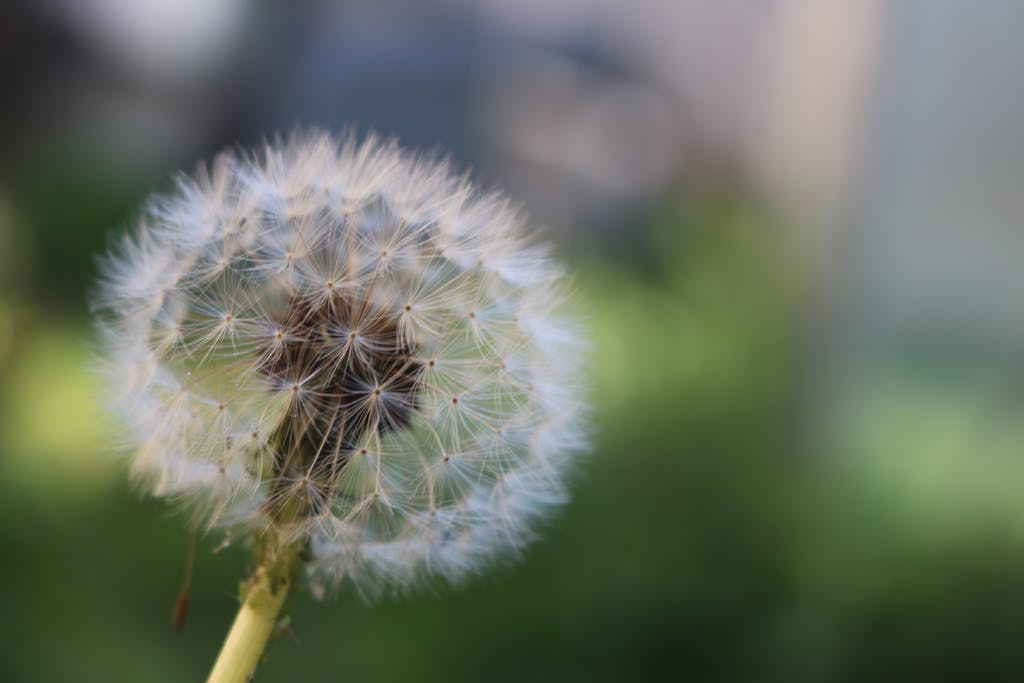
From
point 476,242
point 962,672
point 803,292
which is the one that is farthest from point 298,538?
point 803,292

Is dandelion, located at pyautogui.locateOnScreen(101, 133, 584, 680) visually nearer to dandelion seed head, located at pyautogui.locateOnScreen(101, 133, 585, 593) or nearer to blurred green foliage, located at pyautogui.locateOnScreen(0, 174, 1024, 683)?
dandelion seed head, located at pyautogui.locateOnScreen(101, 133, 585, 593)

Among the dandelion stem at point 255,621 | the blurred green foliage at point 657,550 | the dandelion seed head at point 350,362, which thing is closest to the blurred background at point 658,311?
the blurred green foliage at point 657,550

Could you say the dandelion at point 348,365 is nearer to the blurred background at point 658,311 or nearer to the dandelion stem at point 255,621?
the dandelion stem at point 255,621

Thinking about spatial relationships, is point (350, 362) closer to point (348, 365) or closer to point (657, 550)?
point (348, 365)

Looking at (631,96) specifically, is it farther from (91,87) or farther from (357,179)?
(357,179)

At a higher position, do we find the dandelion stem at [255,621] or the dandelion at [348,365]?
the dandelion at [348,365]

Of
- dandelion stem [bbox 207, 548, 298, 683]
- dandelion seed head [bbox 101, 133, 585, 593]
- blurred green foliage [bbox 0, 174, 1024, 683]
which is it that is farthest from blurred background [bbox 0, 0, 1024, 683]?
dandelion stem [bbox 207, 548, 298, 683]
